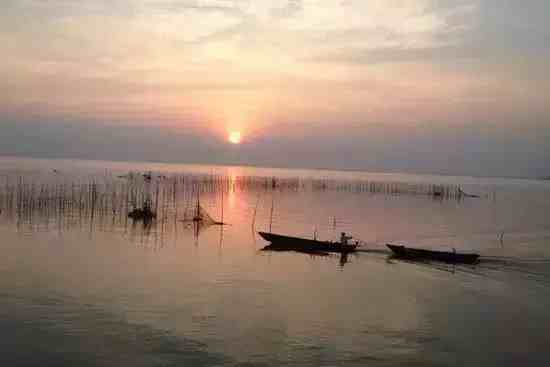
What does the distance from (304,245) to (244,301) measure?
7.79 m

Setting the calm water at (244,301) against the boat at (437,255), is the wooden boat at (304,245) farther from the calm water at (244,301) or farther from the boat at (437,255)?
the boat at (437,255)

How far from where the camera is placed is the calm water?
952 cm

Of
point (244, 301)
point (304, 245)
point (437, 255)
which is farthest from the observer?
point (304, 245)

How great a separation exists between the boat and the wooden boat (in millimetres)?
1698

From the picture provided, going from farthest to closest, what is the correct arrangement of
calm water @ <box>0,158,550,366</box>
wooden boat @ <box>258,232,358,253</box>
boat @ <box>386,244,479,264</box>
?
wooden boat @ <box>258,232,358,253</box> < boat @ <box>386,244,479,264</box> < calm water @ <box>0,158,550,366</box>

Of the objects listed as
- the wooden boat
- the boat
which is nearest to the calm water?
the boat

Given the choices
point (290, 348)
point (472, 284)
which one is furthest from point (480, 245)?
point (290, 348)

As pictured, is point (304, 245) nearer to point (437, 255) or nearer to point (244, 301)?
point (437, 255)

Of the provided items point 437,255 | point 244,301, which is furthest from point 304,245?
point 244,301

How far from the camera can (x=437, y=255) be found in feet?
61.5

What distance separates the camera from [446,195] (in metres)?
58.2

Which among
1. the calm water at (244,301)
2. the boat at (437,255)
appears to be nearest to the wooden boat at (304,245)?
the calm water at (244,301)

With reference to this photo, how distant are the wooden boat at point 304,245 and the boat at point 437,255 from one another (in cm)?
170

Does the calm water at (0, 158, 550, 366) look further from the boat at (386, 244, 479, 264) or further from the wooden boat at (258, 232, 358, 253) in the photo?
the wooden boat at (258, 232, 358, 253)
